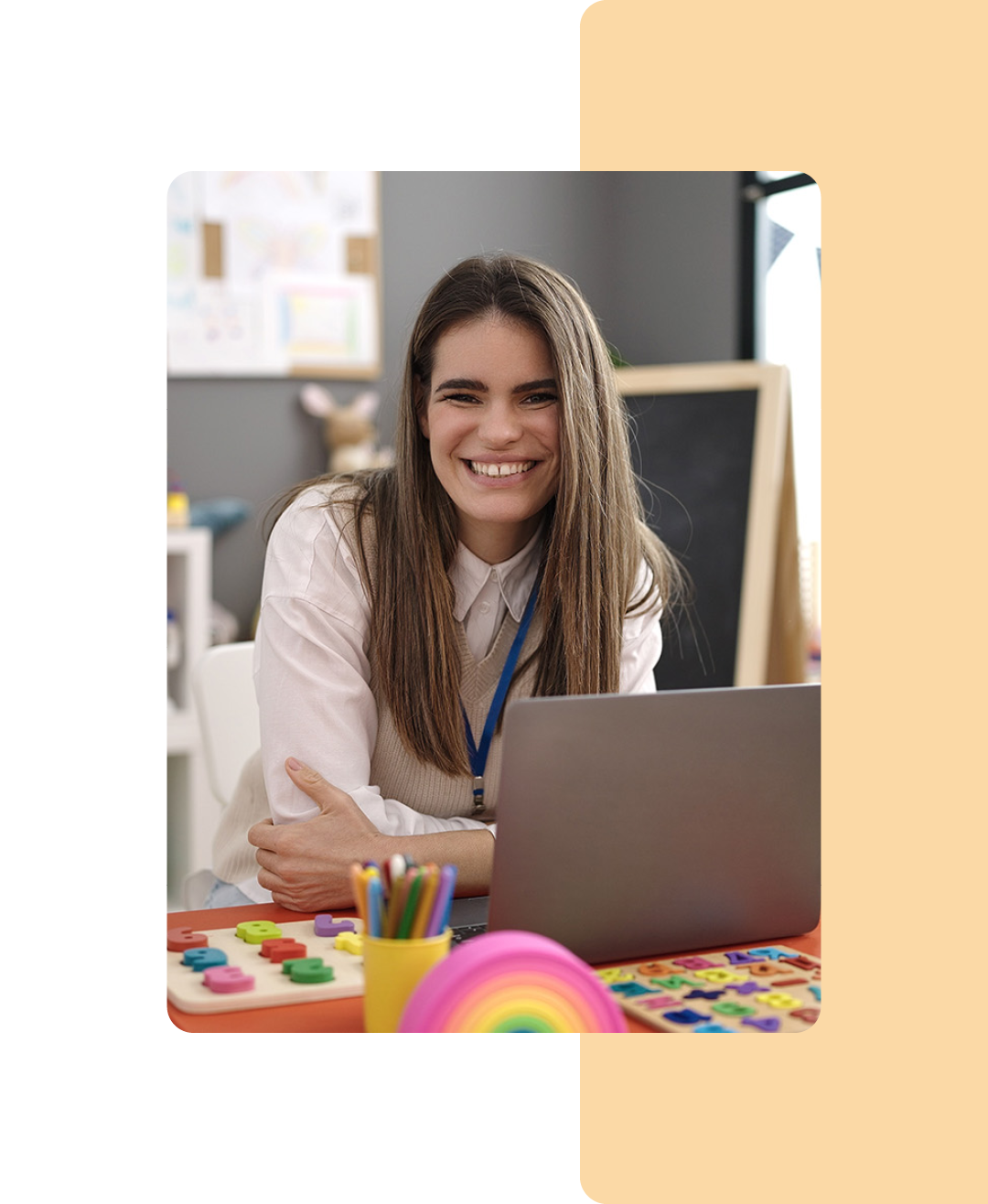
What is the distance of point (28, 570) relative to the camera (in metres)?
0.82

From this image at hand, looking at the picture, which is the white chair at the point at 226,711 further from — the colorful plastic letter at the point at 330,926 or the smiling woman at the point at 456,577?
the colorful plastic letter at the point at 330,926

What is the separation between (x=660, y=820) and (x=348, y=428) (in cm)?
239

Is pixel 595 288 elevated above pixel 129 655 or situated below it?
above

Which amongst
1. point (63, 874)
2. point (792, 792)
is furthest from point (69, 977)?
point (792, 792)

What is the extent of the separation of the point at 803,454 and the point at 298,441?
1.26 meters

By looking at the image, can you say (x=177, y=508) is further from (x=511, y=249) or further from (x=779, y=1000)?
(x=779, y=1000)

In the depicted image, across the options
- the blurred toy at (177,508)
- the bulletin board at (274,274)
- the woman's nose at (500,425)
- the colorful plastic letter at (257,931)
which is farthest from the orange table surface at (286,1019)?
the bulletin board at (274,274)

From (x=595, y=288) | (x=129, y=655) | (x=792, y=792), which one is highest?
(x=595, y=288)

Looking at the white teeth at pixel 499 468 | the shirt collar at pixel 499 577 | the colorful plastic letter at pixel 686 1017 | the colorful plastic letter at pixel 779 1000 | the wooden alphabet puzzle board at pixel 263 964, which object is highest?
the white teeth at pixel 499 468

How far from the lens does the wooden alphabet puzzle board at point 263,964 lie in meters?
0.83

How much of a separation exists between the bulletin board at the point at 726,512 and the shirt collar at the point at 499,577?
1267 millimetres

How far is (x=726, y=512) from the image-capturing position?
109 inches

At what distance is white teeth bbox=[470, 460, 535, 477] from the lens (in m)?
1.28

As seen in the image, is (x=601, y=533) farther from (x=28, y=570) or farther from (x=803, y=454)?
(x=803, y=454)
